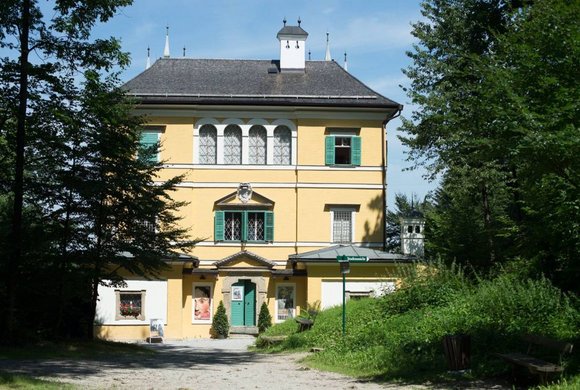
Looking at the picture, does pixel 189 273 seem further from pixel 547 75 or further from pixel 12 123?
pixel 547 75

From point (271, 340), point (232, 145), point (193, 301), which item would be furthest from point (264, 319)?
A: point (271, 340)

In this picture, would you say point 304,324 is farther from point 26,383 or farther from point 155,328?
point 26,383

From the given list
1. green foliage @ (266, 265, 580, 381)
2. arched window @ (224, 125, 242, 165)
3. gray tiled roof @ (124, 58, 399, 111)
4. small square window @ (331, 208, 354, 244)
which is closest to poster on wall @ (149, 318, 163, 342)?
arched window @ (224, 125, 242, 165)

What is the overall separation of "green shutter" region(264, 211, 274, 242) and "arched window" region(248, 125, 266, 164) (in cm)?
253

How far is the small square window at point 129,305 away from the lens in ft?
114

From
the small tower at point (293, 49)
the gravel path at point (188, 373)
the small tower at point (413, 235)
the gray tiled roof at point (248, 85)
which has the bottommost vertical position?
the gravel path at point (188, 373)

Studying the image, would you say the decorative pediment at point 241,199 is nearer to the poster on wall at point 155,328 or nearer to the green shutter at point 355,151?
the green shutter at point 355,151

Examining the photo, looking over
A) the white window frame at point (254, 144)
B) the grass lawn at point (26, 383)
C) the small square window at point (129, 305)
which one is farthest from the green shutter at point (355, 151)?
the grass lawn at point (26, 383)

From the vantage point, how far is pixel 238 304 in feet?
120

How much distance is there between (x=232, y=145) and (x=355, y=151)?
5.82m

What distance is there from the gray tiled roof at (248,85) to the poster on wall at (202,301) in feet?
28.6

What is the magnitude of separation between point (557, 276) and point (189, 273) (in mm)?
19204

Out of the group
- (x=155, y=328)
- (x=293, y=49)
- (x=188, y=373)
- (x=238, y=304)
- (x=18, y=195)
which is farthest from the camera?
(x=293, y=49)

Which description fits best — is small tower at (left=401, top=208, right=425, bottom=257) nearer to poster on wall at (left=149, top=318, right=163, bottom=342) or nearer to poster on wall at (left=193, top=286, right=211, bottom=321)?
poster on wall at (left=193, top=286, right=211, bottom=321)
